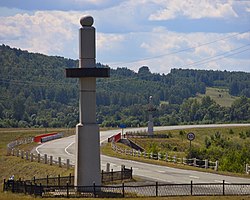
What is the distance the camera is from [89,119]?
32281 mm

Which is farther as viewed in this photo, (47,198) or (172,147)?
(172,147)

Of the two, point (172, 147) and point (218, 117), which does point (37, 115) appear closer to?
point (218, 117)

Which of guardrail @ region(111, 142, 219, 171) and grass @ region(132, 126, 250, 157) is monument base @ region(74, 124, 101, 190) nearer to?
guardrail @ region(111, 142, 219, 171)

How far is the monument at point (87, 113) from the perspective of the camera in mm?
31859

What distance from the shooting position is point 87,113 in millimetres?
32219

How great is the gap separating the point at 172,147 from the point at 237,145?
8.56 m

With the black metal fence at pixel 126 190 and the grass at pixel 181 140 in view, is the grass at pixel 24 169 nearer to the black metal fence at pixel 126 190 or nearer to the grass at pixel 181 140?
the black metal fence at pixel 126 190

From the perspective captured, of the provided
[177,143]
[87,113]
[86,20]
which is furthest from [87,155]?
[177,143]

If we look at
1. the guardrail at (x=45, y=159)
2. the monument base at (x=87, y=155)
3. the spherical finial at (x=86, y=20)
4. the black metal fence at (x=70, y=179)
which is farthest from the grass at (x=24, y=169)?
the spherical finial at (x=86, y=20)

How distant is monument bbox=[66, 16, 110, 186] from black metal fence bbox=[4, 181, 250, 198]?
639 mm

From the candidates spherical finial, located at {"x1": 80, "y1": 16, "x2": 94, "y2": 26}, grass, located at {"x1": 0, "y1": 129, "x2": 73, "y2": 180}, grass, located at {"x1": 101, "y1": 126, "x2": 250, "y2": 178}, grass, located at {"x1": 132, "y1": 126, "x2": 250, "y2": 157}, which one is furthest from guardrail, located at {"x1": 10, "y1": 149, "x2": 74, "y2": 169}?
spherical finial, located at {"x1": 80, "y1": 16, "x2": 94, "y2": 26}

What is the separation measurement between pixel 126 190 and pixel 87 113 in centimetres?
466

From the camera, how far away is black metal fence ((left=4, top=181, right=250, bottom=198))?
1253 inches

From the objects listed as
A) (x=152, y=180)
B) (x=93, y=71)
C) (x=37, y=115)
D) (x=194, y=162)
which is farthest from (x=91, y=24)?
(x=37, y=115)
